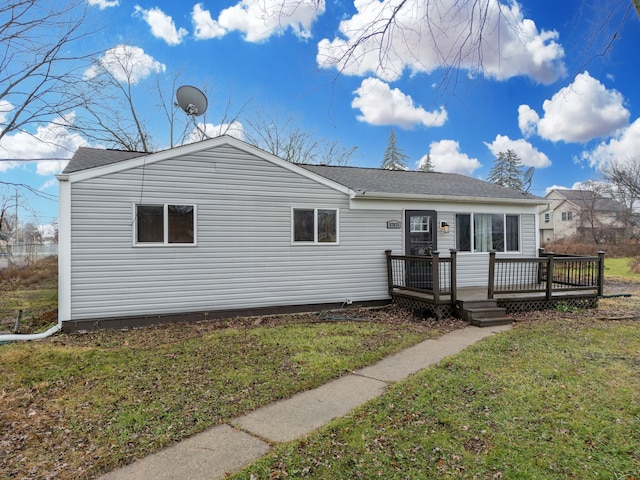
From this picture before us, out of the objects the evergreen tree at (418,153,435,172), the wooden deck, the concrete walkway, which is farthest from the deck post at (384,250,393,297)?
the evergreen tree at (418,153,435,172)

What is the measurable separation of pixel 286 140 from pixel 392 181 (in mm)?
12936

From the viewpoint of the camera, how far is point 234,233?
834 centimetres

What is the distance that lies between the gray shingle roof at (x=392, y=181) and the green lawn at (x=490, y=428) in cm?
544

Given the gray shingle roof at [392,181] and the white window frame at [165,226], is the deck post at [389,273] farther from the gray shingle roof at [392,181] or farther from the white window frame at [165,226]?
the white window frame at [165,226]

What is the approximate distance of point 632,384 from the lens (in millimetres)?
4289

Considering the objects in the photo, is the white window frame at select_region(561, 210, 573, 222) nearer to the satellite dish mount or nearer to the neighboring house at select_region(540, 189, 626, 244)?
the neighboring house at select_region(540, 189, 626, 244)

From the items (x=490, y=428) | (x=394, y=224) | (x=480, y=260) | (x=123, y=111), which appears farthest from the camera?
(x=123, y=111)

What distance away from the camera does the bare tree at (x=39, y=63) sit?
657 centimetres

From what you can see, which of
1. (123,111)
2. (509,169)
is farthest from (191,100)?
(509,169)

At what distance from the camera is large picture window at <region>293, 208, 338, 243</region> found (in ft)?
29.3

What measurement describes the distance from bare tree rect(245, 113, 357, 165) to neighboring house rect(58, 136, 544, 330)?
12605mm

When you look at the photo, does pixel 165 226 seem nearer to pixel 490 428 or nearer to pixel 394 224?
A: pixel 394 224

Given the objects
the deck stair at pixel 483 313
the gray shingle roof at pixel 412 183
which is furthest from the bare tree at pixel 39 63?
the deck stair at pixel 483 313

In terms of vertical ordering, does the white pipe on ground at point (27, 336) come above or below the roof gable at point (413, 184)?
below
